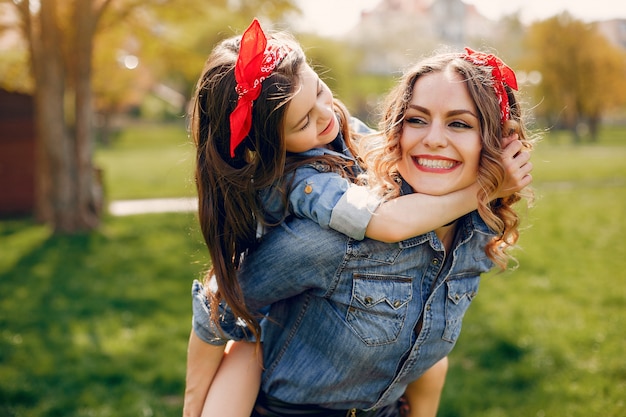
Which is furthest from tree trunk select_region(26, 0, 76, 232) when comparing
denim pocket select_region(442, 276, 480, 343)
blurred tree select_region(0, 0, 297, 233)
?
denim pocket select_region(442, 276, 480, 343)

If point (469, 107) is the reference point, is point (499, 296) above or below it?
below

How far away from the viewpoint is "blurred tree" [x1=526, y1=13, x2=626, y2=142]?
3516 cm

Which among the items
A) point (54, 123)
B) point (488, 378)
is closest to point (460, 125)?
point (488, 378)

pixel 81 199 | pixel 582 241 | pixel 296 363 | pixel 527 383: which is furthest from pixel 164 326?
pixel 582 241

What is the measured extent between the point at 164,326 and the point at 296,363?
144 inches

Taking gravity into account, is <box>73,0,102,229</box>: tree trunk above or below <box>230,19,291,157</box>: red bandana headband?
below

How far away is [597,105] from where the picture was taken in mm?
37438

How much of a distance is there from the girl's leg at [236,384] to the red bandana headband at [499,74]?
1.11 metres

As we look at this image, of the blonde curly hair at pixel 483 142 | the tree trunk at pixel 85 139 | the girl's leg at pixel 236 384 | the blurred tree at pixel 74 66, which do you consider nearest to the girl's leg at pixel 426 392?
the blonde curly hair at pixel 483 142

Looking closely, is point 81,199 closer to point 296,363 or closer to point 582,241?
point 582,241

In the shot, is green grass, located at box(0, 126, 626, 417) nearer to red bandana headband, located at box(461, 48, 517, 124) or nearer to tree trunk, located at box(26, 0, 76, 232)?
tree trunk, located at box(26, 0, 76, 232)

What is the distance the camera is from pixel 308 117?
2.08 metres

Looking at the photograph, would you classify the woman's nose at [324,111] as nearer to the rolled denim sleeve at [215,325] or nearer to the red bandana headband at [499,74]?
the red bandana headband at [499,74]

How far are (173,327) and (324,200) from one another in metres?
3.83
